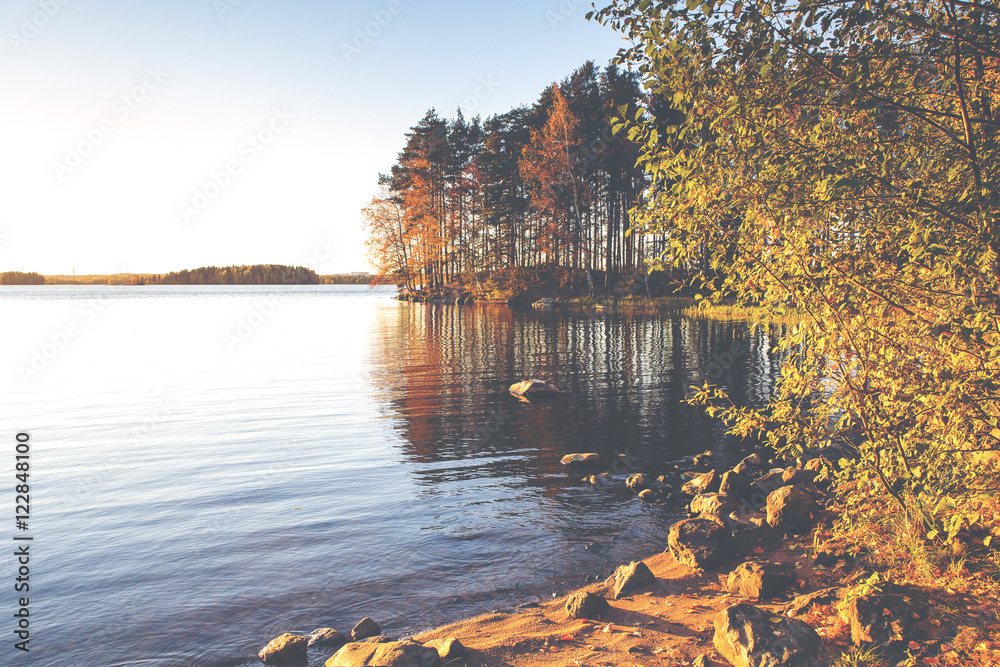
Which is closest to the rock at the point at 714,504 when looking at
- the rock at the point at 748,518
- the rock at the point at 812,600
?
the rock at the point at 748,518

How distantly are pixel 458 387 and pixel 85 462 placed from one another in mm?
11978

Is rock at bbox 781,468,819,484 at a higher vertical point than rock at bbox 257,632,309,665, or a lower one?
higher

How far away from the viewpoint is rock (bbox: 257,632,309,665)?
21.0 ft

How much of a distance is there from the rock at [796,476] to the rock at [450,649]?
7825 millimetres

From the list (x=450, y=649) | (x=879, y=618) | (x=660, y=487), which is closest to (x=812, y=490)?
(x=660, y=487)

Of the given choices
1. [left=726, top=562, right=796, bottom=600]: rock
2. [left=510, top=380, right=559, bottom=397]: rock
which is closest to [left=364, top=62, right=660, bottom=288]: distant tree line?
[left=510, top=380, right=559, bottom=397]: rock

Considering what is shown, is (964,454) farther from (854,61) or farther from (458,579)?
(458,579)

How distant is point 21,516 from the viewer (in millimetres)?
10445

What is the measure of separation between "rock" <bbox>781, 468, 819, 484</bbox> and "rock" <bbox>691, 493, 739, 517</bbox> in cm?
159

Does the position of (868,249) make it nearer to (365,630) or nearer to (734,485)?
(734,485)

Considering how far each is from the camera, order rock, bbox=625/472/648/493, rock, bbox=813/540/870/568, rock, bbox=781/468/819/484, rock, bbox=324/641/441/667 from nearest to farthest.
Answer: rock, bbox=324/641/441/667 < rock, bbox=813/540/870/568 < rock, bbox=781/468/819/484 < rock, bbox=625/472/648/493

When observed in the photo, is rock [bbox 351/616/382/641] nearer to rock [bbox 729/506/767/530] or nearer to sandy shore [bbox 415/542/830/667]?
sandy shore [bbox 415/542/830/667]

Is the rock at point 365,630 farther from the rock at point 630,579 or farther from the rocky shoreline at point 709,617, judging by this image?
the rock at point 630,579

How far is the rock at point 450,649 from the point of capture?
6.11 m
